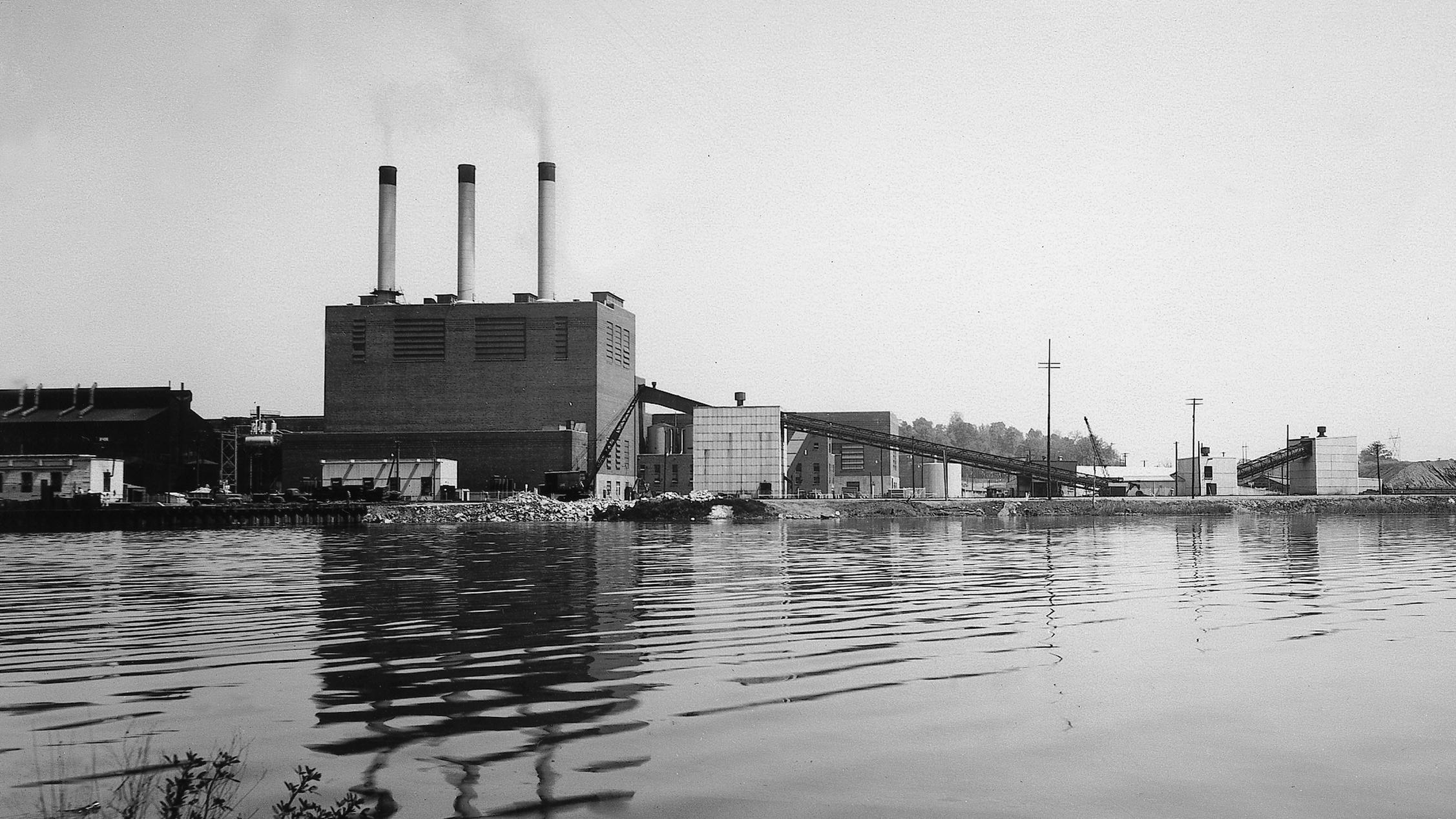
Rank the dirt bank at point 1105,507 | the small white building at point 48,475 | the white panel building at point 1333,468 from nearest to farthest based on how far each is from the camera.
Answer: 1. the small white building at point 48,475
2. the dirt bank at point 1105,507
3. the white panel building at point 1333,468

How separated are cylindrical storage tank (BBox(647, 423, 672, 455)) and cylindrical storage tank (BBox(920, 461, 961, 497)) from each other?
27.2 m

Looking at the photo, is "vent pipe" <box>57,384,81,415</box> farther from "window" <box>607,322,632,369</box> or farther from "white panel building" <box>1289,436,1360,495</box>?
"white panel building" <box>1289,436,1360,495</box>

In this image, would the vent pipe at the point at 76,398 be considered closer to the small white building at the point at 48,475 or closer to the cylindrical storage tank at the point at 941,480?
the small white building at the point at 48,475

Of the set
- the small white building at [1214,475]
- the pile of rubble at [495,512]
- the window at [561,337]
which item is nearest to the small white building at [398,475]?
the pile of rubble at [495,512]

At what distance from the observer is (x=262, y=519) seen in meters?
72.0

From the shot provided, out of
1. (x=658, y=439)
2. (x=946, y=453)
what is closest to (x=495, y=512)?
(x=658, y=439)

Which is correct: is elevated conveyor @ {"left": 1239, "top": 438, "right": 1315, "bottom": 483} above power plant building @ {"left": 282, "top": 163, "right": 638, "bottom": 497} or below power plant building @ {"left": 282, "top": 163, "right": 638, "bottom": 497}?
below

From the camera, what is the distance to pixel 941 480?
342ft

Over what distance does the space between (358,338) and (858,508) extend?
48991 millimetres

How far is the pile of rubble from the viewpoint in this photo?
77.2m

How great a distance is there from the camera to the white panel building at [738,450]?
316 feet

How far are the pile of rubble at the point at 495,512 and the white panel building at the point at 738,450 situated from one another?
618 inches

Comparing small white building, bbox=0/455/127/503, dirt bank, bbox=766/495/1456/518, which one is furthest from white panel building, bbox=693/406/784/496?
small white building, bbox=0/455/127/503

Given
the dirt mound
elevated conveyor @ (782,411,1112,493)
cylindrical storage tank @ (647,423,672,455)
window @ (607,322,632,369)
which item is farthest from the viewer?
the dirt mound
